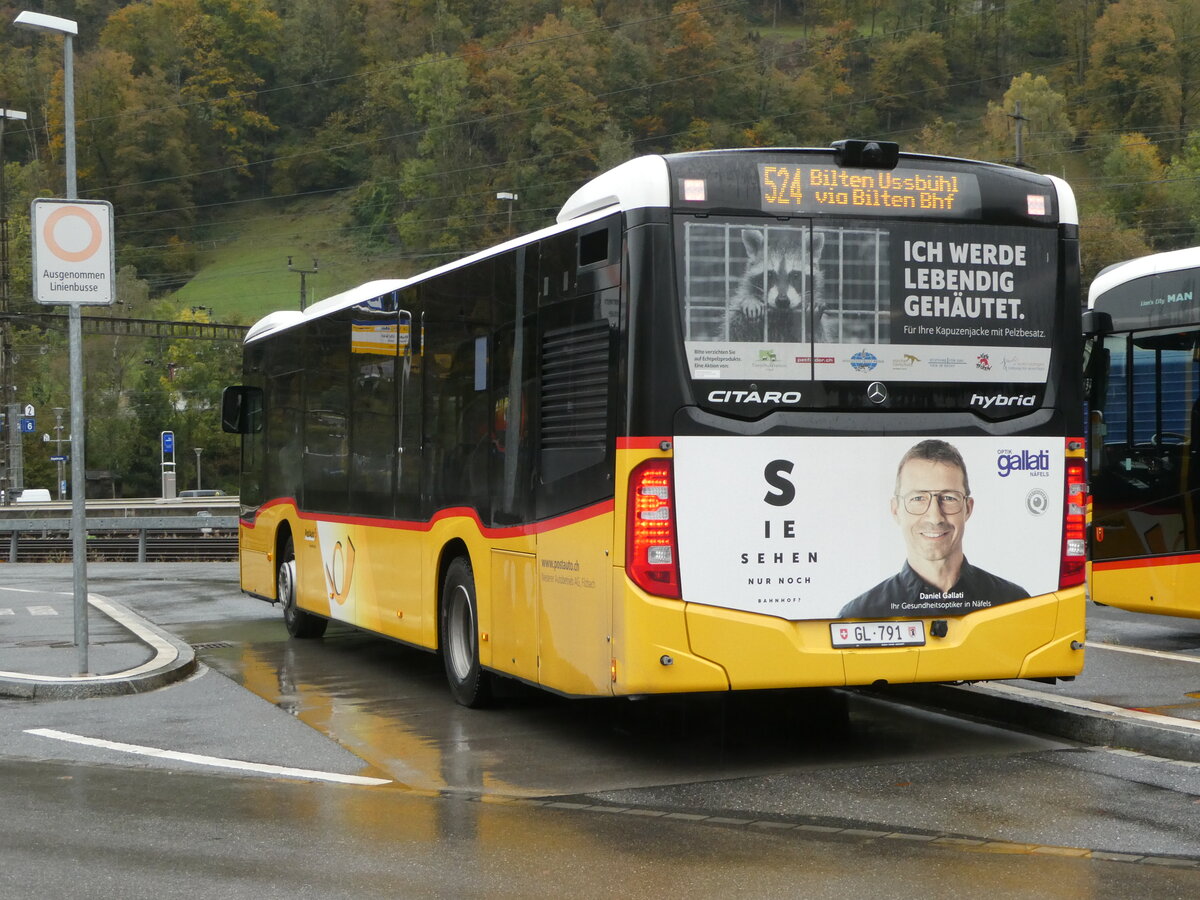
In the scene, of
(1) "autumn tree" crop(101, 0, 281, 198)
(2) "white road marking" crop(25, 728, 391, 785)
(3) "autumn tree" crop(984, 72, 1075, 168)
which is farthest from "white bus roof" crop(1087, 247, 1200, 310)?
(1) "autumn tree" crop(101, 0, 281, 198)

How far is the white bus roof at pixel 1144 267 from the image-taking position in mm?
13906

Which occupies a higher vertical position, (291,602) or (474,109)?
(474,109)

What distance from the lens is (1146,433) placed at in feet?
46.4

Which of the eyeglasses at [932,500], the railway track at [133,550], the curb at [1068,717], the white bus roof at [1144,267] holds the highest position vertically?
the white bus roof at [1144,267]

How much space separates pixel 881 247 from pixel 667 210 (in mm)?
1195

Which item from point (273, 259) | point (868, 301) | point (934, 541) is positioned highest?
point (273, 259)

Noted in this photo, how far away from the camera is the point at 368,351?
43.4 ft

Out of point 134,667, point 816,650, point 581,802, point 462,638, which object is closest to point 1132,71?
point 134,667

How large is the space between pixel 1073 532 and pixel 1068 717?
1.08 metres

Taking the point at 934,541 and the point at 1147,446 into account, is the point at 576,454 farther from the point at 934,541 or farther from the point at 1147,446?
the point at 1147,446

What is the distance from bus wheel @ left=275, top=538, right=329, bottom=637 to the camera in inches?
630

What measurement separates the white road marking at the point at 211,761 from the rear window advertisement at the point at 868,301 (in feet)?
9.00

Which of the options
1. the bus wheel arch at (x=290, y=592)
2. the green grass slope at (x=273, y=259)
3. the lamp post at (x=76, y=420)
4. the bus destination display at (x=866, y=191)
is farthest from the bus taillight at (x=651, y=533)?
the green grass slope at (x=273, y=259)

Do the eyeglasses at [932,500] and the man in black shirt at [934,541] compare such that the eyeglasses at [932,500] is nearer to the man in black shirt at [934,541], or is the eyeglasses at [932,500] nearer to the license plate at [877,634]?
the man in black shirt at [934,541]
